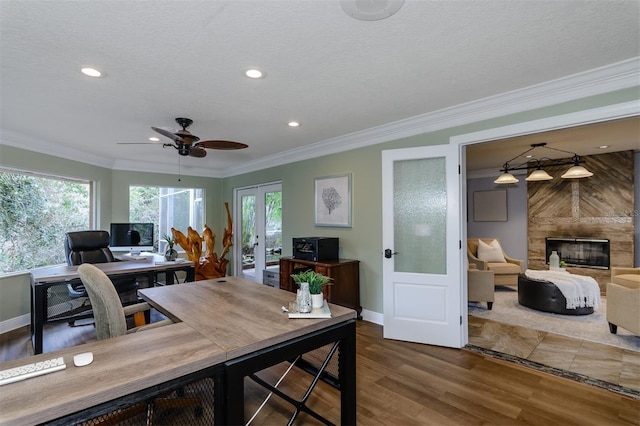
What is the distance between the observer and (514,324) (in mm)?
3764

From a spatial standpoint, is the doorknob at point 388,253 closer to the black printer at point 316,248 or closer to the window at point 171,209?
the black printer at point 316,248

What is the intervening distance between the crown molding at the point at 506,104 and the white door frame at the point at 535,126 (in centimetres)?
14

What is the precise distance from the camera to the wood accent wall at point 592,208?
16.9 ft

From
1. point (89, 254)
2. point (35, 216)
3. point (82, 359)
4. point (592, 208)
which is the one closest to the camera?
point (82, 359)

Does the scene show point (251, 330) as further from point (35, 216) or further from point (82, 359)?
point (35, 216)

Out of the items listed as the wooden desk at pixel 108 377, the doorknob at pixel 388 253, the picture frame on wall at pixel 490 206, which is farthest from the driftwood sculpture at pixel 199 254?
the picture frame on wall at pixel 490 206

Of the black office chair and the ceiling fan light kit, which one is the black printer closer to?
the ceiling fan light kit

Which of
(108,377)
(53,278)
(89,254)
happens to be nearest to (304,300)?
(108,377)

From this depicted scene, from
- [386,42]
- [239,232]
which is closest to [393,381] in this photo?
[386,42]

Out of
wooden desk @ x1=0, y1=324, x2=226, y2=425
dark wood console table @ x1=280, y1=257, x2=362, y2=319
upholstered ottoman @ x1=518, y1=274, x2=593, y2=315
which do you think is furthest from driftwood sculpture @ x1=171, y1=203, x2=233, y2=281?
upholstered ottoman @ x1=518, y1=274, x2=593, y2=315

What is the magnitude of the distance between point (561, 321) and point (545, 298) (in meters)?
0.38

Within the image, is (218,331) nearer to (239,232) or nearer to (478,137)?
(478,137)

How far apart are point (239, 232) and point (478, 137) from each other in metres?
4.97

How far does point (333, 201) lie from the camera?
4.43 metres
